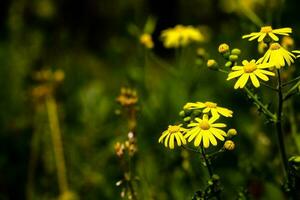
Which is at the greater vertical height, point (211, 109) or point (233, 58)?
point (233, 58)

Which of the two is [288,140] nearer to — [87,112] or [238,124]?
[238,124]

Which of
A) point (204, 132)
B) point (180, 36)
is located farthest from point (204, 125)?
point (180, 36)

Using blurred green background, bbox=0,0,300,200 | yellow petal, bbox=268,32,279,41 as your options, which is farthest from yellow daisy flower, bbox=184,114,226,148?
blurred green background, bbox=0,0,300,200

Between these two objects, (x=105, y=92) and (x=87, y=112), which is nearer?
(x=87, y=112)

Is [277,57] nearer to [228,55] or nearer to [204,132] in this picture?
[228,55]

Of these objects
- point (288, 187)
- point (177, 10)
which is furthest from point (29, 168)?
point (177, 10)

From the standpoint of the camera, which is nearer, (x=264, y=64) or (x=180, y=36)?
(x=264, y=64)

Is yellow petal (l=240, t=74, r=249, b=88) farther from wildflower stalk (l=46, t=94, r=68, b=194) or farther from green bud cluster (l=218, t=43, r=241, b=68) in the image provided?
wildflower stalk (l=46, t=94, r=68, b=194)

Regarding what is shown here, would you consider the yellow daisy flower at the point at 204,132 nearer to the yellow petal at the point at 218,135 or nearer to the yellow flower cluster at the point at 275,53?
the yellow petal at the point at 218,135

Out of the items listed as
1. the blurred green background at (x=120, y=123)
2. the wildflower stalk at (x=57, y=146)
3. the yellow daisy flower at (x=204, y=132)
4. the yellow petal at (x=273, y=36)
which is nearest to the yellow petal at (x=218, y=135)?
the yellow daisy flower at (x=204, y=132)
